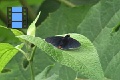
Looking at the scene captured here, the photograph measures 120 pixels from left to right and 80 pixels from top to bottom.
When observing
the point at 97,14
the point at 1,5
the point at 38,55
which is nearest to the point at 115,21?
the point at 97,14

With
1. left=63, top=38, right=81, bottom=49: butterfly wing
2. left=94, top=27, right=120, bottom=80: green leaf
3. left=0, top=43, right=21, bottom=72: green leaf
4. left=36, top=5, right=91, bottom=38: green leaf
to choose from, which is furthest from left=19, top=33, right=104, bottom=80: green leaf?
left=36, top=5, right=91, bottom=38: green leaf

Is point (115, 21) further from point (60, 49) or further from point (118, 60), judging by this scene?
point (60, 49)

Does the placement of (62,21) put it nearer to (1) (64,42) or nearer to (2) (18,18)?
(2) (18,18)

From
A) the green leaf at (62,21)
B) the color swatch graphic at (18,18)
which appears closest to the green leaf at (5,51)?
the color swatch graphic at (18,18)

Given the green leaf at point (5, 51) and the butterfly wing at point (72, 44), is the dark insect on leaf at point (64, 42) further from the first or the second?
the green leaf at point (5, 51)

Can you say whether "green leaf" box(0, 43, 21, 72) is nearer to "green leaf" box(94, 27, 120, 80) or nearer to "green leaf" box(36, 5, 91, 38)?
"green leaf" box(94, 27, 120, 80)

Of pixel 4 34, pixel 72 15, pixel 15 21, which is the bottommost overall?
pixel 4 34
